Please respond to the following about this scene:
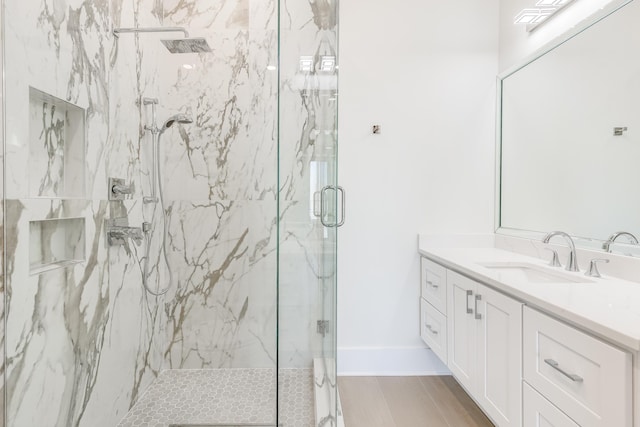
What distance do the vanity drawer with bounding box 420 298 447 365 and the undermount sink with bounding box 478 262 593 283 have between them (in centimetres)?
43

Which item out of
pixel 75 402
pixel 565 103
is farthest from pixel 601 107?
pixel 75 402

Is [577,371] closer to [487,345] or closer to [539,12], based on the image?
[487,345]

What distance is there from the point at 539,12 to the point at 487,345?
1817 millimetres

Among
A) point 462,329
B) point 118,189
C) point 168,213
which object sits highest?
point 118,189

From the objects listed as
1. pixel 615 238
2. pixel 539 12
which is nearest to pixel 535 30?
pixel 539 12

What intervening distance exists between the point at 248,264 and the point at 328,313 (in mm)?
653

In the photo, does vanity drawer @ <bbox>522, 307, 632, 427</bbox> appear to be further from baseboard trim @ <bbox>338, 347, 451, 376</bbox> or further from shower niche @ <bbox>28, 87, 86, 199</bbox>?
shower niche @ <bbox>28, 87, 86, 199</bbox>

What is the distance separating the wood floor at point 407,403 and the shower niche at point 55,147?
171 centimetres

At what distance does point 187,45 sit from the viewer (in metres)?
1.81

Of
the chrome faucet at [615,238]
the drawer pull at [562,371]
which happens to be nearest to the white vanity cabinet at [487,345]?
the drawer pull at [562,371]

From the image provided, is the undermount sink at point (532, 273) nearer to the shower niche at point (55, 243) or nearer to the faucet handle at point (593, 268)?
the faucet handle at point (593, 268)

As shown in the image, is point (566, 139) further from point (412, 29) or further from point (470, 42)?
point (412, 29)

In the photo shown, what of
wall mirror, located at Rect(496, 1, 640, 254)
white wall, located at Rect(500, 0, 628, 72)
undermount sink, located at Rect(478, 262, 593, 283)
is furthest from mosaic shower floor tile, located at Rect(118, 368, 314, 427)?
white wall, located at Rect(500, 0, 628, 72)

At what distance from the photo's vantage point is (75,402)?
1.33 metres
